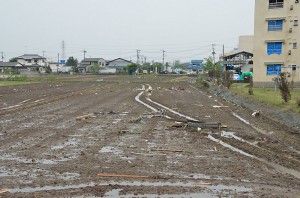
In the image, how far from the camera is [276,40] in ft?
127

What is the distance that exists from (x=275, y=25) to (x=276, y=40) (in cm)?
156

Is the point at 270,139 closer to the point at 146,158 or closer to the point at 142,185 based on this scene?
the point at 146,158

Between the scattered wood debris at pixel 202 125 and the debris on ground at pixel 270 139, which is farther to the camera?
the scattered wood debris at pixel 202 125

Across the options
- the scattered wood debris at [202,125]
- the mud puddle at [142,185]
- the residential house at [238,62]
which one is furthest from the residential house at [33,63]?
the mud puddle at [142,185]

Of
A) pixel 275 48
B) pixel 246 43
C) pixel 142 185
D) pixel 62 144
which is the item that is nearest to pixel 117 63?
pixel 246 43

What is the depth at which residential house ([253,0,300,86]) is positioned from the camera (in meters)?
38.0

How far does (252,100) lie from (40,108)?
11.6 meters

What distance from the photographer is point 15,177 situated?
22.3 ft

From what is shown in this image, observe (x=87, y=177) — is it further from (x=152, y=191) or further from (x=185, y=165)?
(x=185, y=165)

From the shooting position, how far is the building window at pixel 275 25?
3859 cm

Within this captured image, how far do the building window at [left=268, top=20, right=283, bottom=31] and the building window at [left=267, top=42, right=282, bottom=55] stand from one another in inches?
58.9

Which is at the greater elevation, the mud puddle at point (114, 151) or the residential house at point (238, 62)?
the residential house at point (238, 62)

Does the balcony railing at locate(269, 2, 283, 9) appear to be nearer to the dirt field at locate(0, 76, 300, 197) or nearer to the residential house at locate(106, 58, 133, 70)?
the dirt field at locate(0, 76, 300, 197)

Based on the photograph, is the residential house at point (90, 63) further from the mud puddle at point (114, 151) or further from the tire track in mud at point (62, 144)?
the mud puddle at point (114, 151)
